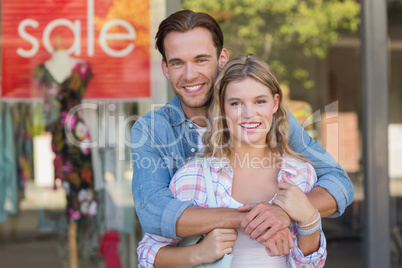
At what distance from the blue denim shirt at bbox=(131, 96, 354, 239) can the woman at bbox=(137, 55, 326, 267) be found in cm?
6

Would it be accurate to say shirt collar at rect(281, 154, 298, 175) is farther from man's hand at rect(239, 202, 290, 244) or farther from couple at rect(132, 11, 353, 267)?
man's hand at rect(239, 202, 290, 244)

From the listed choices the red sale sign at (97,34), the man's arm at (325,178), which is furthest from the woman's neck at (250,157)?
the red sale sign at (97,34)

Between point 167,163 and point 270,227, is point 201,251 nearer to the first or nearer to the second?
point 270,227

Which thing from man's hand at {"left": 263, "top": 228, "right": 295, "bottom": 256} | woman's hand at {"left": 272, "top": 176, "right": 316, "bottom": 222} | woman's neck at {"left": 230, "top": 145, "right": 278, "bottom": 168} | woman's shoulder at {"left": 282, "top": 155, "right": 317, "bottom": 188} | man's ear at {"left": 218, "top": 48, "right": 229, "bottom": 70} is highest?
man's ear at {"left": 218, "top": 48, "right": 229, "bottom": 70}

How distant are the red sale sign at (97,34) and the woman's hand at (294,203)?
8.10ft

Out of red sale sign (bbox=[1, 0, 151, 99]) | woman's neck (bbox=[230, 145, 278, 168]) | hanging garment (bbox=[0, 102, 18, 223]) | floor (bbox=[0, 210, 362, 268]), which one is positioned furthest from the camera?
floor (bbox=[0, 210, 362, 268])

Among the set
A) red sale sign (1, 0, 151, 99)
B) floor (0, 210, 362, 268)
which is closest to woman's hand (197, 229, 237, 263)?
red sale sign (1, 0, 151, 99)

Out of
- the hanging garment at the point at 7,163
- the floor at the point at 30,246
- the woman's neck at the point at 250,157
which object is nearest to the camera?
the woman's neck at the point at 250,157

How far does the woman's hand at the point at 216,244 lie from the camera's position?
5.24 feet

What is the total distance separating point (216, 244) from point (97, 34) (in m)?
2.74

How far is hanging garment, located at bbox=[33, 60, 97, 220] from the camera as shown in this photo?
4125 millimetres

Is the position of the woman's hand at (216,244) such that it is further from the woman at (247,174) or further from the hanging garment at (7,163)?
the hanging garment at (7,163)

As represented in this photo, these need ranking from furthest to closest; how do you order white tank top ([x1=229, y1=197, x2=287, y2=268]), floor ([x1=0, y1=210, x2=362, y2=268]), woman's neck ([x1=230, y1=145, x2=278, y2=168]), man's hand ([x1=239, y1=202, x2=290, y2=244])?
1. floor ([x1=0, y1=210, x2=362, y2=268])
2. woman's neck ([x1=230, y1=145, x2=278, y2=168])
3. white tank top ([x1=229, y1=197, x2=287, y2=268])
4. man's hand ([x1=239, y1=202, x2=290, y2=244])

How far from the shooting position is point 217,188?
5.73 feet
